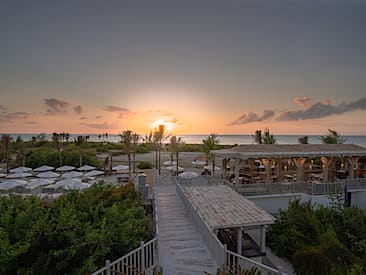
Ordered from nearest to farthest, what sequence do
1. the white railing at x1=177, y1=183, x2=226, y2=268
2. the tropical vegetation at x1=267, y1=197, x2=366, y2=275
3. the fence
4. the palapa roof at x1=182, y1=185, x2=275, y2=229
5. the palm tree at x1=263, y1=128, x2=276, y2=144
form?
1. the fence
2. the white railing at x1=177, y1=183, x2=226, y2=268
3. the tropical vegetation at x1=267, y1=197, x2=366, y2=275
4. the palapa roof at x1=182, y1=185, x2=275, y2=229
5. the palm tree at x1=263, y1=128, x2=276, y2=144

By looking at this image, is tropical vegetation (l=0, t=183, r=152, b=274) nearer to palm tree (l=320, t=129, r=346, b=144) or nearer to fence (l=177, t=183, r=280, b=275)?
fence (l=177, t=183, r=280, b=275)

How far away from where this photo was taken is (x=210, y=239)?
725cm

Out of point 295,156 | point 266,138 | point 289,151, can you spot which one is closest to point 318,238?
point 295,156

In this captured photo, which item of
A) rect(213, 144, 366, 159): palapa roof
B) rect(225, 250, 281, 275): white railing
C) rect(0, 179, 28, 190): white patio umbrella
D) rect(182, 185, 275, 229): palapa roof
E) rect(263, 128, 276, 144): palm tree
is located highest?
rect(263, 128, 276, 144): palm tree

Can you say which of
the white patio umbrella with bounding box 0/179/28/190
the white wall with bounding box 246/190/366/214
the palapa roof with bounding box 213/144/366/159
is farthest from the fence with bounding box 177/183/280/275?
the white patio umbrella with bounding box 0/179/28/190

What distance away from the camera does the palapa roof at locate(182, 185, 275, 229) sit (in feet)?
27.9

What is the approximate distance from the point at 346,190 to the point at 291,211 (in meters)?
6.11

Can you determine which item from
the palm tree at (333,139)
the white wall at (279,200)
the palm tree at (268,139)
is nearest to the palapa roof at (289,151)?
the white wall at (279,200)

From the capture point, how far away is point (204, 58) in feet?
62.8

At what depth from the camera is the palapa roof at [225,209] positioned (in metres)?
8.49

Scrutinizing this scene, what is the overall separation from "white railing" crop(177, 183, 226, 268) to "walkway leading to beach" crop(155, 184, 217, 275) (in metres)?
0.21

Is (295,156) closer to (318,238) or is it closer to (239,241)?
(318,238)

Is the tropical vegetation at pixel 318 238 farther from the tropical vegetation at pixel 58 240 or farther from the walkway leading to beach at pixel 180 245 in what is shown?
the tropical vegetation at pixel 58 240

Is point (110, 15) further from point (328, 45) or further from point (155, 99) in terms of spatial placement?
point (328, 45)
